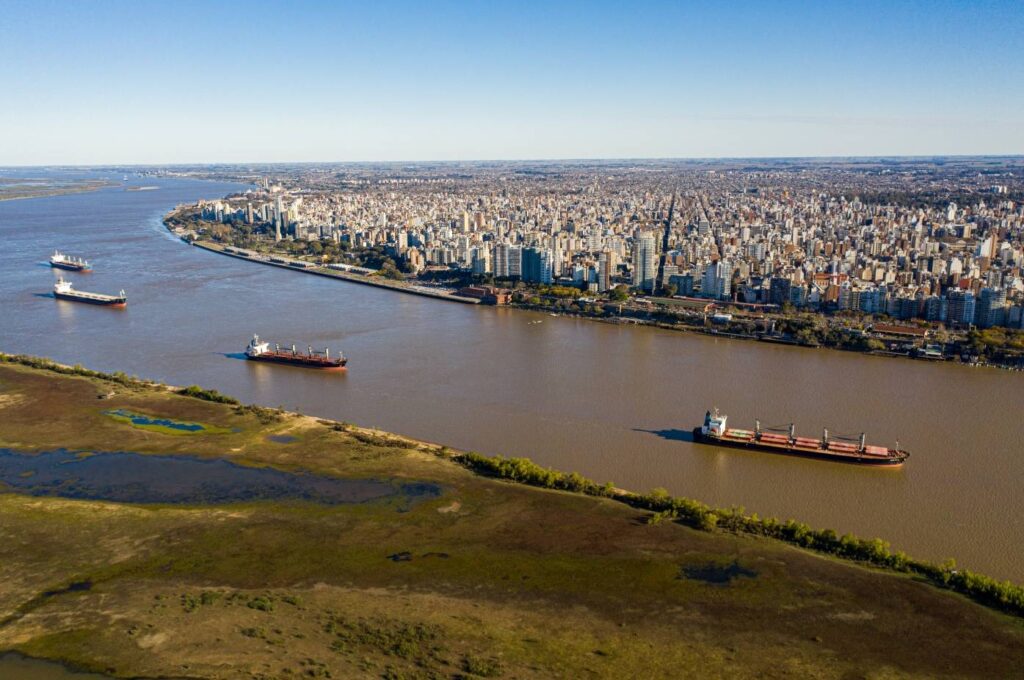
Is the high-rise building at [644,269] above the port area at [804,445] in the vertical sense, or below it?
above

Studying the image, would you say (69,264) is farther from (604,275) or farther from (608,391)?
(608,391)

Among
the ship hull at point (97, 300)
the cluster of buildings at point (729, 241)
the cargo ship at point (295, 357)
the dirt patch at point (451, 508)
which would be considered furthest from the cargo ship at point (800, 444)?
the ship hull at point (97, 300)

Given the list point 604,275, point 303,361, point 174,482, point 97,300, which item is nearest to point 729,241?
point 604,275

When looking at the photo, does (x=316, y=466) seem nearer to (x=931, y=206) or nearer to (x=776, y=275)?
(x=776, y=275)

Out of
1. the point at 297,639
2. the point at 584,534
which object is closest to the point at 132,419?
the point at 297,639

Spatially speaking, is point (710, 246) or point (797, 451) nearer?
point (797, 451)

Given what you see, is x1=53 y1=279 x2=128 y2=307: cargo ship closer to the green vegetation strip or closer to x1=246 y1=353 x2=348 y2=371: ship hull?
x1=246 y1=353 x2=348 y2=371: ship hull

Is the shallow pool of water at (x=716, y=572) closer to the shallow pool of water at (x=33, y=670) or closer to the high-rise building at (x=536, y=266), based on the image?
the shallow pool of water at (x=33, y=670)
